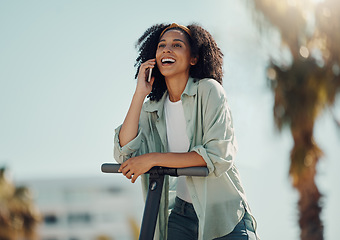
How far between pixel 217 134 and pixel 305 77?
7.75 metres

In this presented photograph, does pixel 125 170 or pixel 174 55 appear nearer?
pixel 125 170

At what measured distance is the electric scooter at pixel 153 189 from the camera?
229cm

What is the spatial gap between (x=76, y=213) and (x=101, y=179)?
3.18 metres

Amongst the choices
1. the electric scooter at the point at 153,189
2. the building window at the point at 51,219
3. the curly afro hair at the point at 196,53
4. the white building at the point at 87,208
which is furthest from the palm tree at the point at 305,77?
the building window at the point at 51,219

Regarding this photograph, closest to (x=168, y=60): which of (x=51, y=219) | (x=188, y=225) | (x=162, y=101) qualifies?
(x=162, y=101)

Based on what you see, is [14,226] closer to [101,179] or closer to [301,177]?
[301,177]

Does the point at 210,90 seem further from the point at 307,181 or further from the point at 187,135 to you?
the point at 307,181

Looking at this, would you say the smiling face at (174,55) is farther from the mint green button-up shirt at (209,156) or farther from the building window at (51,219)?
the building window at (51,219)

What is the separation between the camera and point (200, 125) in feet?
8.52

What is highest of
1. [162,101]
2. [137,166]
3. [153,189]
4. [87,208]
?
[162,101]

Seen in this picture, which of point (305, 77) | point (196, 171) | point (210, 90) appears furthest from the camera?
point (305, 77)

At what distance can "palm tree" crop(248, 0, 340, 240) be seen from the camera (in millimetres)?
9812

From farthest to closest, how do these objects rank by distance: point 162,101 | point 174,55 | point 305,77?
1. point 305,77
2. point 162,101
3. point 174,55

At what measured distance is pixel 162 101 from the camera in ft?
9.34
